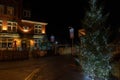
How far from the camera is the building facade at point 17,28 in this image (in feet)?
144

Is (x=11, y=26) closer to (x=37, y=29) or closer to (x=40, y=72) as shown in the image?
(x=37, y=29)

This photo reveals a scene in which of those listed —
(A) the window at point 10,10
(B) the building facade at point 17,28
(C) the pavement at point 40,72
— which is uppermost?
(A) the window at point 10,10

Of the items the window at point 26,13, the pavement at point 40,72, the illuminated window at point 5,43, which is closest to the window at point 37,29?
the window at point 26,13

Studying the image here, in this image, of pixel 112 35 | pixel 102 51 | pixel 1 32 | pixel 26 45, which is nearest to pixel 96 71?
pixel 102 51

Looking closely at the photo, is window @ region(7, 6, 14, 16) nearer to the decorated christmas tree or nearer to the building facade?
the building facade

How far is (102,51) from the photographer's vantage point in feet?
33.6

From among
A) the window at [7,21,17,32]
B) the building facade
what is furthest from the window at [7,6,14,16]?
the window at [7,21,17,32]

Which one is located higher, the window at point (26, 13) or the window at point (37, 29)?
the window at point (26, 13)

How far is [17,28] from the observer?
47000 millimetres

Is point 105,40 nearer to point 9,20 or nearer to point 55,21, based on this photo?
point 9,20

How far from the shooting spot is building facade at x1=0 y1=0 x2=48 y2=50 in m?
43.9

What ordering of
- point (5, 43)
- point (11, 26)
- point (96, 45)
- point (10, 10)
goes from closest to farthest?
point (96, 45), point (5, 43), point (11, 26), point (10, 10)

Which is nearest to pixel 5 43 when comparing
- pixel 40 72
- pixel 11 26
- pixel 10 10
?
pixel 11 26

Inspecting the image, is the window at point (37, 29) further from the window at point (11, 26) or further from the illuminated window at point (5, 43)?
the illuminated window at point (5, 43)
